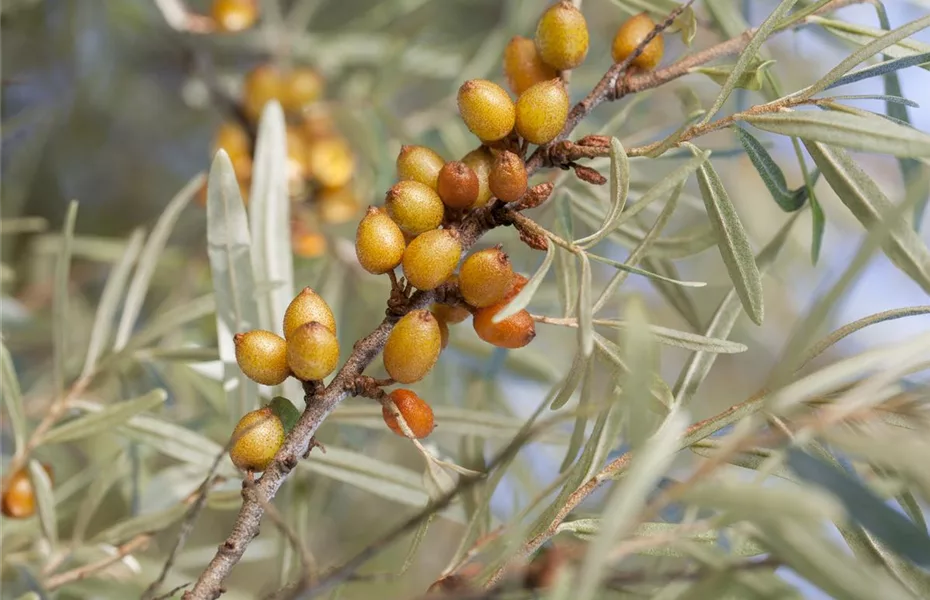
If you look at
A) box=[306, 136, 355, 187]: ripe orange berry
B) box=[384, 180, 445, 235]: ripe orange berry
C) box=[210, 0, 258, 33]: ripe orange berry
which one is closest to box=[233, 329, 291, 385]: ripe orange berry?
box=[384, 180, 445, 235]: ripe orange berry

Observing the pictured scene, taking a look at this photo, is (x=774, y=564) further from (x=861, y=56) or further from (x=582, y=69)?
(x=582, y=69)

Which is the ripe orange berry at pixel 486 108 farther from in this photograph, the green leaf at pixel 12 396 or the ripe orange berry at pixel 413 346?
the green leaf at pixel 12 396

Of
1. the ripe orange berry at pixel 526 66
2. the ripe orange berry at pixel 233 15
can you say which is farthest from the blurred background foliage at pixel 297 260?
the ripe orange berry at pixel 526 66

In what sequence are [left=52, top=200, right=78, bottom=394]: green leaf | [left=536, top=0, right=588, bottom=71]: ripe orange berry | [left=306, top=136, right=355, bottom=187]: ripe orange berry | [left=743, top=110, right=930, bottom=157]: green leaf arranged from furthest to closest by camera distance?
1. [left=306, top=136, right=355, bottom=187]: ripe orange berry
2. [left=52, top=200, right=78, bottom=394]: green leaf
3. [left=536, top=0, right=588, bottom=71]: ripe orange berry
4. [left=743, top=110, right=930, bottom=157]: green leaf

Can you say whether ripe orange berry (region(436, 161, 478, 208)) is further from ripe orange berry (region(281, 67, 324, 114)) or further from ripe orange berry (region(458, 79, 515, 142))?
ripe orange berry (region(281, 67, 324, 114))

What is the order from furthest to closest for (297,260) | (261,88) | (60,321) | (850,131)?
(261,88)
(297,260)
(60,321)
(850,131)

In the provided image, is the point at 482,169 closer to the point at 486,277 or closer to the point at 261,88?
the point at 486,277

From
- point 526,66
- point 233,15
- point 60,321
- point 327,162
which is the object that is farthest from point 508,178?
point 233,15
